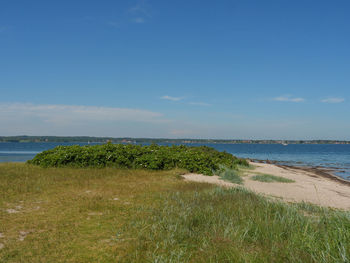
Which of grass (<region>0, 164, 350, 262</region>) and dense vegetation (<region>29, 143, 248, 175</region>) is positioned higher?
dense vegetation (<region>29, 143, 248, 175</region>)

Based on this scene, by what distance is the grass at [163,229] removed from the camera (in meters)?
4.64

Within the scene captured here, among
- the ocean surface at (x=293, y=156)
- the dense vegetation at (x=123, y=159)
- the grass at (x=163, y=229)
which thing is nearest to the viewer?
the grass at (x=163, y=229)

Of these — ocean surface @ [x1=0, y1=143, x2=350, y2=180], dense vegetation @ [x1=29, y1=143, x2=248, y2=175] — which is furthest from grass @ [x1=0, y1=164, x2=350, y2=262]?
ocean surface @ [x1=0, y1=143, x2=350, y2=180]

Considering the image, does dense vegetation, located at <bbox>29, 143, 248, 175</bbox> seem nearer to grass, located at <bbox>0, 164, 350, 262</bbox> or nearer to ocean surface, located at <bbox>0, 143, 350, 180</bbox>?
grass, located at <bbox>0, 164, 350, 262</bbox>

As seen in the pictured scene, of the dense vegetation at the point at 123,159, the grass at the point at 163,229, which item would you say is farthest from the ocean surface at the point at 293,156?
the grass at the point at 163,229

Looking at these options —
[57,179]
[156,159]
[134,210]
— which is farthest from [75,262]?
[156,159]

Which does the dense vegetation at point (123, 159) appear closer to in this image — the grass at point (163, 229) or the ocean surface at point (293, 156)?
the grass at point (163, 229)

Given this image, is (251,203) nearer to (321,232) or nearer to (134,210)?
(321,232)

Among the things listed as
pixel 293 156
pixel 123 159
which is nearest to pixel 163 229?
pixel 123 159

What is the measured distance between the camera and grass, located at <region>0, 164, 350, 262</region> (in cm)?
464

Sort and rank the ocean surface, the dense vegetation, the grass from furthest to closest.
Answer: the ocean surface < the dense vegetation < the grass

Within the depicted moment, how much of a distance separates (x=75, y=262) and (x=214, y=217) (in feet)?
9.73

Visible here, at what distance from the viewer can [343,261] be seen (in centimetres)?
394

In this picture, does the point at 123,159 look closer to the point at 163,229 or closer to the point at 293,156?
the point at 163,229
